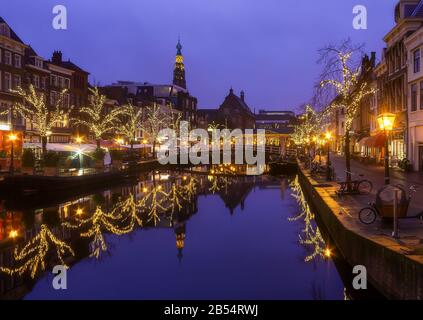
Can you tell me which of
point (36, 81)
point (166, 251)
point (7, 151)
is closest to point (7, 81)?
point (36, 81)

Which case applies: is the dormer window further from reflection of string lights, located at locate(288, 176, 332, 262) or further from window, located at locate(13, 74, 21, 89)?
reflection of string lights, located at locate(288, 176, 332, 262)

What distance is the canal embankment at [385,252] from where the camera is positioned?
11.0 meters

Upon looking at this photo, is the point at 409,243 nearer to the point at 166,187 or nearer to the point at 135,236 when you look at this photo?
the point at 135,236

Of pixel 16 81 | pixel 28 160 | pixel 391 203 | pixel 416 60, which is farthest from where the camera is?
pixel 16 81

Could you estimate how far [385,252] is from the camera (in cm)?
1247

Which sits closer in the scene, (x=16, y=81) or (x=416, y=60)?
(x=416, y=60)

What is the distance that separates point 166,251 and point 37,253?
5050 mm

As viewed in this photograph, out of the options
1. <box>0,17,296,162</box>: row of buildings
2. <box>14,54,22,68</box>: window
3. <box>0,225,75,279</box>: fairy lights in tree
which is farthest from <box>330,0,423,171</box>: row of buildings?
<box>14,54,22,68</box>: window

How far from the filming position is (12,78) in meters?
58.8

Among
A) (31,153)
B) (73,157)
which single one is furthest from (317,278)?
(73,157)

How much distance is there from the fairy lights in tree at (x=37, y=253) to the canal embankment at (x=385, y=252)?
10051mm

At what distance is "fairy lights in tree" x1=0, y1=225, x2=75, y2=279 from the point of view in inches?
688

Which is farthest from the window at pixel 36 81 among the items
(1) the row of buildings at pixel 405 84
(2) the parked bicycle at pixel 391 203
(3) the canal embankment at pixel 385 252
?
(2) the parked bicycle at pixel 391 203

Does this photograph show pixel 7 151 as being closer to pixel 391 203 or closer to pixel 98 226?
pixel 98 226
